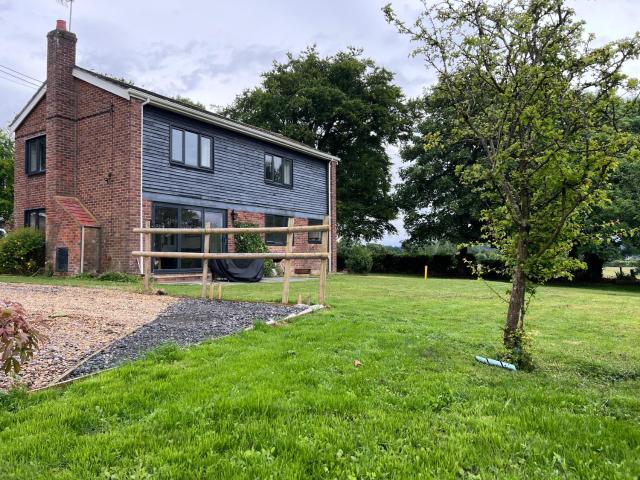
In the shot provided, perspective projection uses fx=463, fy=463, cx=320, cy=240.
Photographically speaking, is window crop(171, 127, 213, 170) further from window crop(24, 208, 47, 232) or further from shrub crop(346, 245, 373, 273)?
shrub crop(346, 245, 373, 273)

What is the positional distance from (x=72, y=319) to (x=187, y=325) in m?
1.47

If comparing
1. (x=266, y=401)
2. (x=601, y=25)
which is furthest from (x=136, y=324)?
(x=601, y=25)

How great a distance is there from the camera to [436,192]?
29656 millimetres

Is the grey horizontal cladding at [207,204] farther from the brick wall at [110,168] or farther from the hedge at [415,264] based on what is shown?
the hedge at [415,264]

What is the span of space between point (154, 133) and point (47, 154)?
3.72 metres

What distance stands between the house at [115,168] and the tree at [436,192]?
48.7 feet

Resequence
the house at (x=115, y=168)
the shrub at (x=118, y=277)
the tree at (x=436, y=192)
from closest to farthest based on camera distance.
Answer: the shrub at (x=118, y=277)
the house at (x=115, y=168)
the tree at (x=436, y=192)

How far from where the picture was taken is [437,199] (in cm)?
2981

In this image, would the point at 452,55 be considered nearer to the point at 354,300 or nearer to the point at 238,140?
the point at 354,300

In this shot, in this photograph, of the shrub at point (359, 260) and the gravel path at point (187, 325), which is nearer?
the gravel path at point (187, 325)

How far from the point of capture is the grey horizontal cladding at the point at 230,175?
1423 cm

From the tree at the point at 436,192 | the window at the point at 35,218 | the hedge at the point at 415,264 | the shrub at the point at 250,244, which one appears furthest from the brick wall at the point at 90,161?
the tree at the point at 436,192

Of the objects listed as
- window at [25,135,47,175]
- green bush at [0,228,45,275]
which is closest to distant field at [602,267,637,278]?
green bush at [0,228,45,275]

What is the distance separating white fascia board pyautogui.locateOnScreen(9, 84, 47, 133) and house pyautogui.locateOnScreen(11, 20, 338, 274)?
0.04 meters
